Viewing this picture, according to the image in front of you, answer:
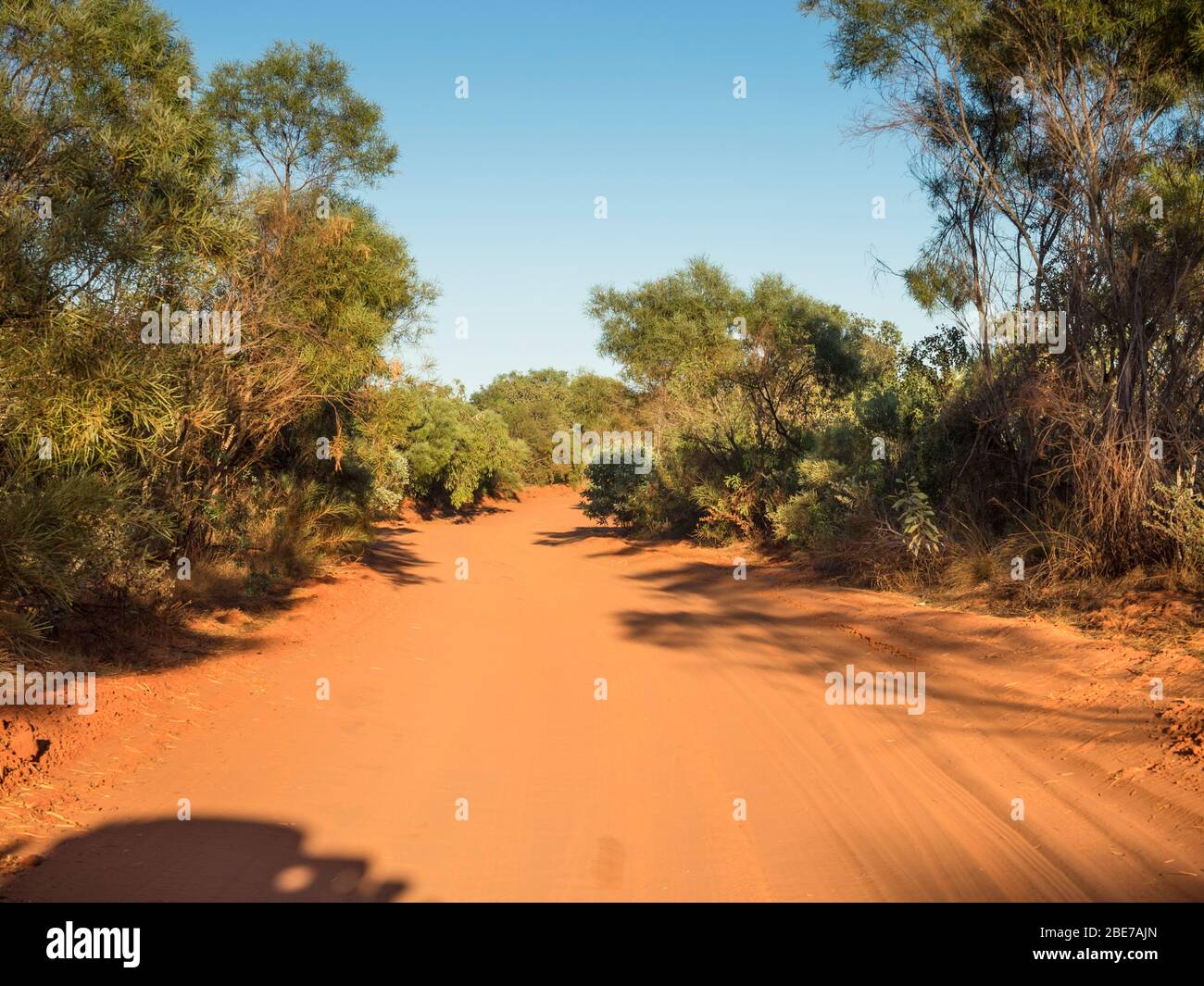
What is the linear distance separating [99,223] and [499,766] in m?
5.09

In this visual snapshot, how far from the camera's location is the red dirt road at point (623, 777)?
4621mm

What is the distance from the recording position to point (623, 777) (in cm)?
636

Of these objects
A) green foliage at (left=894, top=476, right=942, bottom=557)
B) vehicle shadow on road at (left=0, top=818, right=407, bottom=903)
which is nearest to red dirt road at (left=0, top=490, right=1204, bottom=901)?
vehicle shadow on road at (left=0, top=818, right=407, bottom=903)

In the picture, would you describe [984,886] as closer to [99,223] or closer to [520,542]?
[99,223]

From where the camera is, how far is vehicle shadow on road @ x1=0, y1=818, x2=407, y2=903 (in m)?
4.26

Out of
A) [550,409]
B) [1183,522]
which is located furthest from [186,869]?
[550,409]

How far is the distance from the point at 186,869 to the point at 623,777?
289cm

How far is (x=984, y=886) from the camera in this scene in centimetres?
454

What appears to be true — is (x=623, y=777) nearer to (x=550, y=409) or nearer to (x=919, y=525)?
(x=919, y=525)

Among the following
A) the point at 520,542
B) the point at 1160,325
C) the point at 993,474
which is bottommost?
the point at 520,542

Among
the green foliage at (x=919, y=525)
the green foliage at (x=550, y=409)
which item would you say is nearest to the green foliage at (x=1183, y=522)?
the green foliage at (x=919, y=525)

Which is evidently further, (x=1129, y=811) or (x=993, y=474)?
(x=993, y=474)

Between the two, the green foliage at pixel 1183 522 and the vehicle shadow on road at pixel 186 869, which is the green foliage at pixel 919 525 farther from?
the vehicle shadow on road at pixel 186 869
